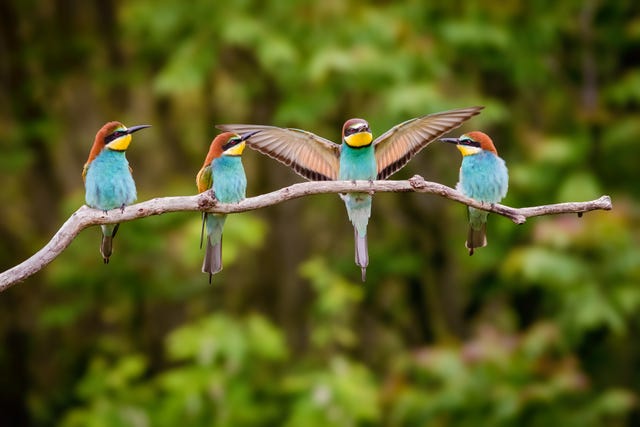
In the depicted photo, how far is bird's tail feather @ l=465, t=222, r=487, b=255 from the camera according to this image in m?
2.70

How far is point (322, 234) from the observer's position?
37.9 feet

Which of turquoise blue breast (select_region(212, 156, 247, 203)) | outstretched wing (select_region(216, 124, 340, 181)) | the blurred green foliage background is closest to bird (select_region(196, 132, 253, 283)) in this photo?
turquoise blue breast (select_region(212, 156, 247, 203))

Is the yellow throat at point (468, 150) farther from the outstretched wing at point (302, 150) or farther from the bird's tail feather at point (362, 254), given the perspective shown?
the bird's tail feather at point (362, 254)

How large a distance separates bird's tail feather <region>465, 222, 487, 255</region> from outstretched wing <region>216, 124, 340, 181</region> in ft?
1.66

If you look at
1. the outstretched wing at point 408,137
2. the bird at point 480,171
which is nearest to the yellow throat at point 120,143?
the outstretched wing at point 408,137

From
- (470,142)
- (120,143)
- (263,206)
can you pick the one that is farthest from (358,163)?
(120,143)

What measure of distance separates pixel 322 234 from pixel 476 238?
8.78m

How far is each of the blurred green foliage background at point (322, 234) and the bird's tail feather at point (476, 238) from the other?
498 cm

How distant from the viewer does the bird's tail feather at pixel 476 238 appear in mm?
2695

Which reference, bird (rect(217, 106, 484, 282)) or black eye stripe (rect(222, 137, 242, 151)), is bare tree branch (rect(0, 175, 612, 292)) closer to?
bird (rect(217, 106, 484, 282))

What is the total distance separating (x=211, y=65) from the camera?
8.95m

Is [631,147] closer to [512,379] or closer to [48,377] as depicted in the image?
[512,379]

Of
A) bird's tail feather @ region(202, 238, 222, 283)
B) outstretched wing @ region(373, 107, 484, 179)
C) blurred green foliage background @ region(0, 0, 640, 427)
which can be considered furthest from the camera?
blurred green foliage background @ region(0, 0, 640, 427)

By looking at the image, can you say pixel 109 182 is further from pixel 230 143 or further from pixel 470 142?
pixel 470 142
